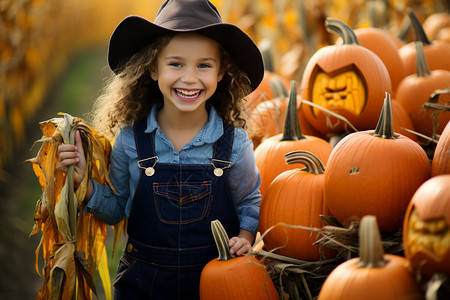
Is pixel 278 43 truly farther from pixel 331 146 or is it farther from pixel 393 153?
pixel 393 153

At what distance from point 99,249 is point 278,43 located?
168 inches

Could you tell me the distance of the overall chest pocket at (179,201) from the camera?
223cm

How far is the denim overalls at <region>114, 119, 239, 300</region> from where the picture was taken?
223cm

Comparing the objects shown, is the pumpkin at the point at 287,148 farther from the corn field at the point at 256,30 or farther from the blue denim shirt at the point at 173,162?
the corn field at the point at 256,30

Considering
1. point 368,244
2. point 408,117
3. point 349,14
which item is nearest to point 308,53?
point 349,14

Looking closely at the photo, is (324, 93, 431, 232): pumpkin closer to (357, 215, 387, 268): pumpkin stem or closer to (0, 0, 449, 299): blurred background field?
(357, 215, 387, 268): pumpkin stem

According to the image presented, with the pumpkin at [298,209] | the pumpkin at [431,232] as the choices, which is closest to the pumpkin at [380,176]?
the pumpkin at [298,209]

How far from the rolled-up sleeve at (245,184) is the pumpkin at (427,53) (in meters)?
1.42

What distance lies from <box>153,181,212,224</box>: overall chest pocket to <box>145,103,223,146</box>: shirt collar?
0.19 m

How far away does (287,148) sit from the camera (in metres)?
2.54

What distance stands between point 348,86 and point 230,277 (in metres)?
1.23

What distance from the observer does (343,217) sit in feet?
6.72

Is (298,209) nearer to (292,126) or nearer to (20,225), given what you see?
(292,126)

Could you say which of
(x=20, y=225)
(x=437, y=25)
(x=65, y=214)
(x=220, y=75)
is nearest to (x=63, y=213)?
(x=65, y=214)
